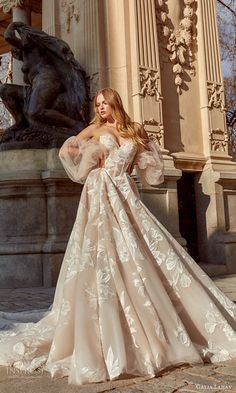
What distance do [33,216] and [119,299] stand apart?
16.6ft

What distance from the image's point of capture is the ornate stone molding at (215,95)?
1026 centimetres

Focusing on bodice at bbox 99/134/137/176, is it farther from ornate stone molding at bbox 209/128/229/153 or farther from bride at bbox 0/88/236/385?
ornate stone molding at bbox 209/128/229/153

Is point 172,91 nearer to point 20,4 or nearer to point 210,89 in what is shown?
point 210,89

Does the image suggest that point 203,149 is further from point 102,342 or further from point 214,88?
point 102,342

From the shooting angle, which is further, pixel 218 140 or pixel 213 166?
pixel 218 140

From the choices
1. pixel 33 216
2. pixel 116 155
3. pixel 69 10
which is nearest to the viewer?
pixel 116 155

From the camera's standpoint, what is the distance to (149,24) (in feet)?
31.1

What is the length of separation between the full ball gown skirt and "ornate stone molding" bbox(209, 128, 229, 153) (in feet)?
21.3

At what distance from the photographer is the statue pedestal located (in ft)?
25.4

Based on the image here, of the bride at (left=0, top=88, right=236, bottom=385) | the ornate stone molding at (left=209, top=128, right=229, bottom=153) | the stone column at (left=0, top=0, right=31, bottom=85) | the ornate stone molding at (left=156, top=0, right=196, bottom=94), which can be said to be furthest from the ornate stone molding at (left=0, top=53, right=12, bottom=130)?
the bride at (left=0, top=88, right=236, bottom=385)

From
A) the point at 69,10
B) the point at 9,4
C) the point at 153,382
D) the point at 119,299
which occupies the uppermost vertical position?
the point at 9,4

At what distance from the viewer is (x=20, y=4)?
468 inches

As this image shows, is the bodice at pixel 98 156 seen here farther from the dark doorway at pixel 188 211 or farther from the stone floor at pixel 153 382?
the dark doorway at pixel 188 211

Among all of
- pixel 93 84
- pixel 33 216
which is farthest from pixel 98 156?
pixel 93 84
